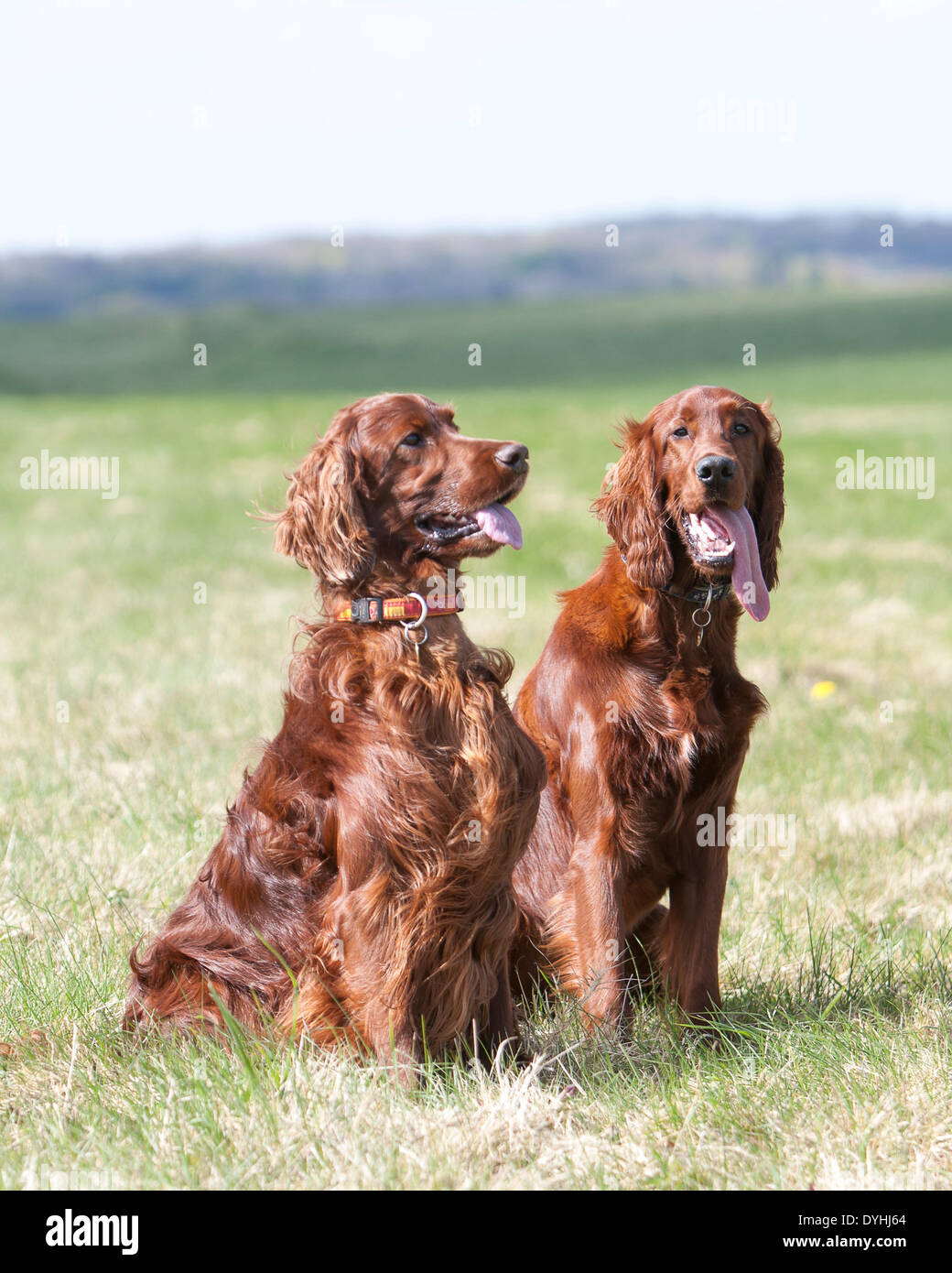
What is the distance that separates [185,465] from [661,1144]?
16785 millimetres

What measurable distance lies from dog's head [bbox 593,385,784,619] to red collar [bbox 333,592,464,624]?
1.98 ft

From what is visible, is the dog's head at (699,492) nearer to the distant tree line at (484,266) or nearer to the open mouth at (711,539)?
the open mouth at (711,539)

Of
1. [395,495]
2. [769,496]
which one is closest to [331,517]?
[395,495]

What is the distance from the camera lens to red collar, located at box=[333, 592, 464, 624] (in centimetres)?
287

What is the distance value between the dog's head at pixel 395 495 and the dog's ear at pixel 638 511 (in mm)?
457

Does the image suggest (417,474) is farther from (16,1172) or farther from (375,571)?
(16,1172)

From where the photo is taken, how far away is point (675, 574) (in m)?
3.27

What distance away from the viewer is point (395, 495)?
9.61 feet

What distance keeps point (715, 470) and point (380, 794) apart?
1.13 meters

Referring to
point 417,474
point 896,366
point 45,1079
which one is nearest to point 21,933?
point 45,1079

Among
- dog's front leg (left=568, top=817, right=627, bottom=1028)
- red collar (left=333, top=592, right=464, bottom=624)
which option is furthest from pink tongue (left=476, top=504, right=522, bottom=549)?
dog's front leg (left=568, top=817, right=627, bottom=1028)

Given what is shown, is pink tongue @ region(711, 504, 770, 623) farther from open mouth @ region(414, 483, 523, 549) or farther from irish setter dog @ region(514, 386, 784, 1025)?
open mouth @ region(414, 483, 523, 549)

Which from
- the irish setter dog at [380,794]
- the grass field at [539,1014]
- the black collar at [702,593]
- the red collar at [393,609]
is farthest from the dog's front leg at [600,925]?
the red collar at [393,609]

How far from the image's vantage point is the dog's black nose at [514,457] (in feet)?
9.37
